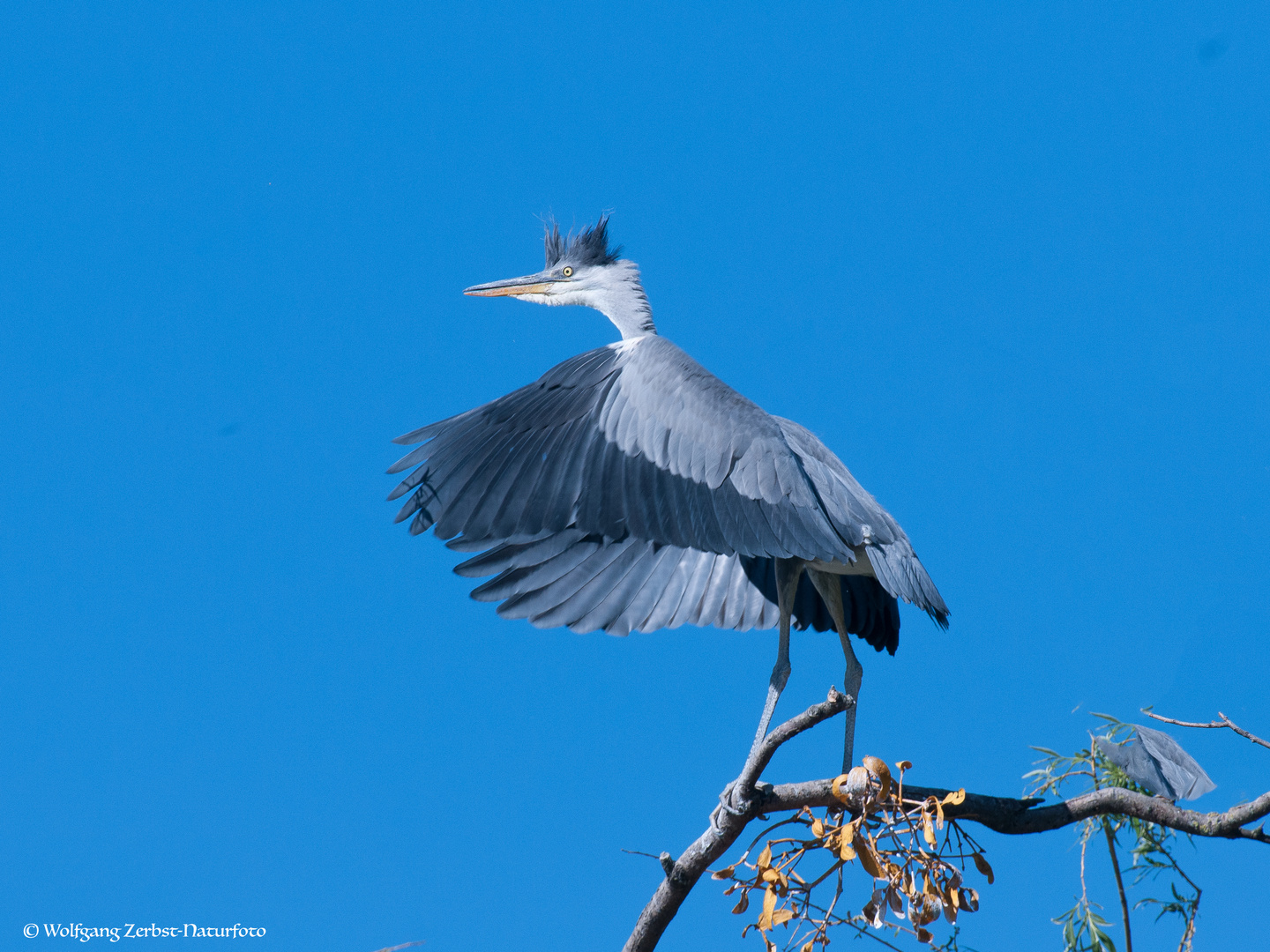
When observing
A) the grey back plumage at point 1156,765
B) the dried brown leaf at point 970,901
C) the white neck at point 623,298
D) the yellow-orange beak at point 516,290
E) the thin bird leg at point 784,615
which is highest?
the yellow-orange beak at point 516,290

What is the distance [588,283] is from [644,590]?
134 cm

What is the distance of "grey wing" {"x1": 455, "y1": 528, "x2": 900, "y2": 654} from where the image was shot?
4191 mm

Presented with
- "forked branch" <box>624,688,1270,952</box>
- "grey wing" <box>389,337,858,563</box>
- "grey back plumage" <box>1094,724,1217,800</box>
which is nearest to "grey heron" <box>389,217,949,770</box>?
"grey wing" <box>389,337,858,563</box>

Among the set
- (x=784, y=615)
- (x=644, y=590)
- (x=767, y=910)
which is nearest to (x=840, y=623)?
(x=784, y=615)

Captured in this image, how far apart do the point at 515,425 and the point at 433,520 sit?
388 millimetres

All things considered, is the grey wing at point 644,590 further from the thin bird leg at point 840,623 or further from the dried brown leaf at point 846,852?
the dried brown leaf at point 846,852

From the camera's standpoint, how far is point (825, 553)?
11.2 feet

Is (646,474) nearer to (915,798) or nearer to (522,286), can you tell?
(915,798)

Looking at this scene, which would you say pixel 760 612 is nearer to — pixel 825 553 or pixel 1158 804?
pixel 825 553

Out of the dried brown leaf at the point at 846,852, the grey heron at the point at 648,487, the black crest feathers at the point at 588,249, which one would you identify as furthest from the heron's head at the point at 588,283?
the dried brown leaf at the point at 846,852

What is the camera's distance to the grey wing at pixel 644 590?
13.8ft

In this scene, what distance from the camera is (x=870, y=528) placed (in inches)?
141

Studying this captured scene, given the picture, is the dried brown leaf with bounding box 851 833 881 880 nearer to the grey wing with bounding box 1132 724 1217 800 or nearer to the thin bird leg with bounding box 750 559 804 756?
the thin bird leg with bounding box 750 559 804 756

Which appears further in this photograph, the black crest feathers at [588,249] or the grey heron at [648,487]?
the black crest feathers at [588,249]
